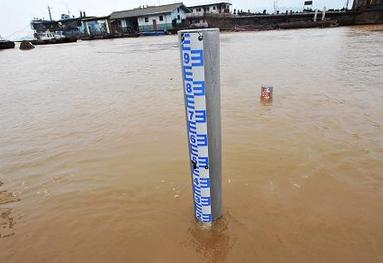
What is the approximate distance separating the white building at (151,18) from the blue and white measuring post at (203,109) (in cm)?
5350

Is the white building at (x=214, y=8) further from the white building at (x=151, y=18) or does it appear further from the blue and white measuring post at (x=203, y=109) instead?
the blue and white measuring post at (x=203, y=109)

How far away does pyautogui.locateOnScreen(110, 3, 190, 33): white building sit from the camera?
51.8 meters

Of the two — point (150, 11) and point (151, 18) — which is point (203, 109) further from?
point (150, 11)

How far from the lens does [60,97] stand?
8070 mm

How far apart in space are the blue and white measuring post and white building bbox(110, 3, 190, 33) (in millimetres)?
53505

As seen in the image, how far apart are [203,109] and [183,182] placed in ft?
5.12

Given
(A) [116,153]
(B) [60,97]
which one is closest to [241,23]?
(B) [60,97]

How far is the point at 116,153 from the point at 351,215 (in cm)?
321

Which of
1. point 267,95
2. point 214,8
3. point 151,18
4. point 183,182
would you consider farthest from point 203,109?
point 214,8

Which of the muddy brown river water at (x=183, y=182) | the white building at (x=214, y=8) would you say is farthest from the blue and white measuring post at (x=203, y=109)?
the white building at (x=214, y=8)

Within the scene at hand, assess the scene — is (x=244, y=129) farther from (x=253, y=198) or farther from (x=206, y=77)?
(x=206, y=77)

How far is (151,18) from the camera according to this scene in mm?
53031

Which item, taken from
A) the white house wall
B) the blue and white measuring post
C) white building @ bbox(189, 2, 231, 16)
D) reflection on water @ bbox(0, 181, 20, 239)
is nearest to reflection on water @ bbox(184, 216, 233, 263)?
the blue and white measuring post

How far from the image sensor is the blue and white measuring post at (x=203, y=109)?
1783mm
